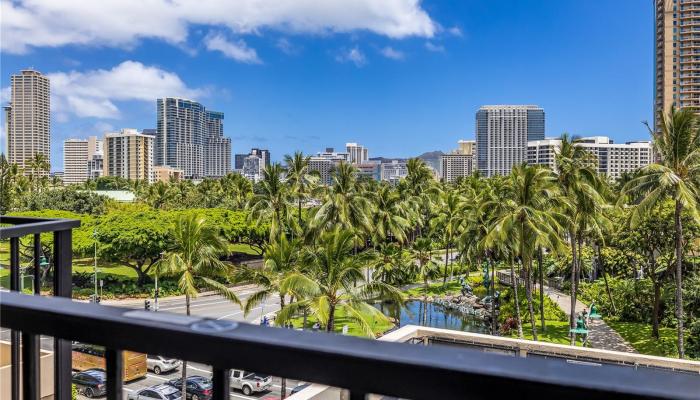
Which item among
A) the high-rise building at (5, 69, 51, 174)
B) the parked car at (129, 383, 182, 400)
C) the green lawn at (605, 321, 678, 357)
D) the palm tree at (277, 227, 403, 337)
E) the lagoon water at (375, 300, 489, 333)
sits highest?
the high-rise building at (5, 69, 51, 174)

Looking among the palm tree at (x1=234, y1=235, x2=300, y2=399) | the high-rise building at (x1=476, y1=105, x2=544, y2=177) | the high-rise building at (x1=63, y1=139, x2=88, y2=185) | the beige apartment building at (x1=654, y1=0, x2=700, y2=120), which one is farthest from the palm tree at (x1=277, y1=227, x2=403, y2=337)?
the high-rise building at (x1=63, y1=139, x2=88, y2=185)

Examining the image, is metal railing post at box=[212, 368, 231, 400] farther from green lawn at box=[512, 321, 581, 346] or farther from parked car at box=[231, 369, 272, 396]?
green lawn at box=[512, 321, 581, 346]

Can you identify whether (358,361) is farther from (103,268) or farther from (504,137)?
(504,137)

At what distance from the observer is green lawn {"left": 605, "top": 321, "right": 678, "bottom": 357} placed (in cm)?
2364

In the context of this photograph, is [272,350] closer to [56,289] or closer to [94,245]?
[56,289]

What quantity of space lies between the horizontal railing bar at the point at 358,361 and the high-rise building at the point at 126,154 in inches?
5950

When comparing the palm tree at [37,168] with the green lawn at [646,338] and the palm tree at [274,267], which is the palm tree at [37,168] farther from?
the green lawn at [646,338]

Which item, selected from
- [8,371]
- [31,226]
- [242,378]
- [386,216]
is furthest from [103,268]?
[242,378]

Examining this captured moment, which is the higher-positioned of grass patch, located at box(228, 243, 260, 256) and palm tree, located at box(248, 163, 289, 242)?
palm tree, located at box(248, 163, 289, 242)

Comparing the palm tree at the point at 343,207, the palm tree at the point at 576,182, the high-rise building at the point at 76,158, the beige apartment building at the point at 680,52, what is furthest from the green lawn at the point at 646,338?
the high-rise building at the point at 76,158

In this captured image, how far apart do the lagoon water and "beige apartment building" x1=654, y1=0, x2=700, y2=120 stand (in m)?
65.7

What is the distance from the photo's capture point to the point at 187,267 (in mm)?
19156

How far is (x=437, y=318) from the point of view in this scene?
110 ft

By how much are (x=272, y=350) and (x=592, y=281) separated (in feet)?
137
